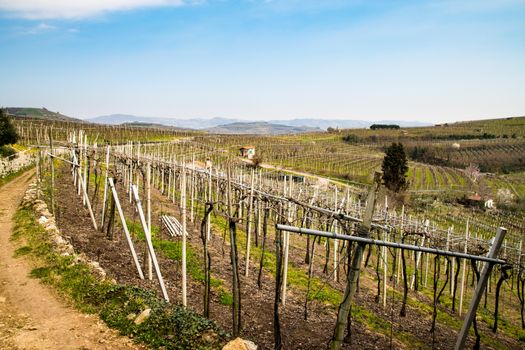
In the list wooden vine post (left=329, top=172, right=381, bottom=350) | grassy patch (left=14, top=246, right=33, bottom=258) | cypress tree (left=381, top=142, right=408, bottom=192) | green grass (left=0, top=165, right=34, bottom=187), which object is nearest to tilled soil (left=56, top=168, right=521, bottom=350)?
grassy patch (left=14, top=246, right=33, bottom=258)

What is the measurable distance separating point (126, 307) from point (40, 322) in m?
1.72

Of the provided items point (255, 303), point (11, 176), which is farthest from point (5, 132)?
point (255, 303)

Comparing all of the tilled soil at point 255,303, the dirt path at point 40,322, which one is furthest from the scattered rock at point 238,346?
the tilled soil at point 255,303

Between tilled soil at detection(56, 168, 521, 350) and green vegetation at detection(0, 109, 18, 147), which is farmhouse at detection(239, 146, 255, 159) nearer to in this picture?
green vegetation at detection(0, 109, 18, 147)

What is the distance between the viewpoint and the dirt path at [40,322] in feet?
22.5

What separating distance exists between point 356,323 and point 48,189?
17317 millimetres

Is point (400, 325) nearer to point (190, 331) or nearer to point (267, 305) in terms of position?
point (267, 305)

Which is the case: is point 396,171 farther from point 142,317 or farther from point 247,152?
point 142,317

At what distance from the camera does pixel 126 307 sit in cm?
787

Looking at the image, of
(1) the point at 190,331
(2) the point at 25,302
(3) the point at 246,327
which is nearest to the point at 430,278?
(3) the point at 246,327

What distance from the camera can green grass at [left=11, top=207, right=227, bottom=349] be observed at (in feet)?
22.7

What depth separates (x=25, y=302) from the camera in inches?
325

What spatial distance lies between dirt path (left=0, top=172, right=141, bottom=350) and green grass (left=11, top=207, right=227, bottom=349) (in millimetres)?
235

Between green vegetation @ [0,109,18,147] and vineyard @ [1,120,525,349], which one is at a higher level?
green vegetation @ [0,109,18,147]
